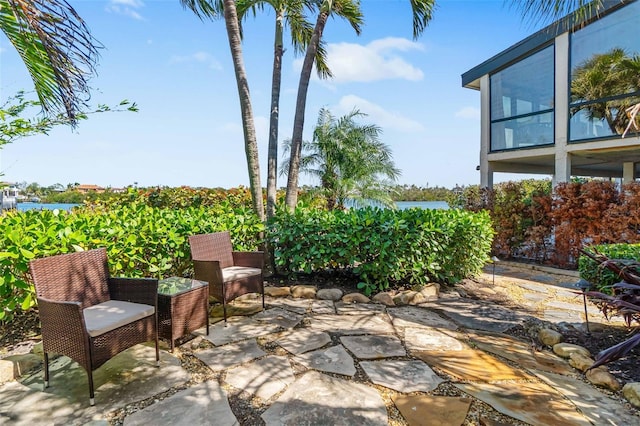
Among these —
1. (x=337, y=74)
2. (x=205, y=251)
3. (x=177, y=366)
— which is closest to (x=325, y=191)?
(x=337, y=74)

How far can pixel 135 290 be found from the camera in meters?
2.58

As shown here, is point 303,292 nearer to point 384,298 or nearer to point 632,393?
point 384,298

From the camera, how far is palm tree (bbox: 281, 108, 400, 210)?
372 inches

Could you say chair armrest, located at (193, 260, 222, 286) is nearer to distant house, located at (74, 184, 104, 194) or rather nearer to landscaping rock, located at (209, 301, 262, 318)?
landscaping rock, located at (209, 301, 262, 318)

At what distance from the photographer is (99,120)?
12.0 feet

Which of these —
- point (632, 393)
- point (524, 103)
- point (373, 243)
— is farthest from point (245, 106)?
point (524, 103)

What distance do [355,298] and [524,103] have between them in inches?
280

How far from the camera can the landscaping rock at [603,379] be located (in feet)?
7.25

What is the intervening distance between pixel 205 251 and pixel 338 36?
512 centimetres

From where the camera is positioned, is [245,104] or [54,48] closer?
[54,48]

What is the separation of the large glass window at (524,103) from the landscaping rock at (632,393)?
6746 mm

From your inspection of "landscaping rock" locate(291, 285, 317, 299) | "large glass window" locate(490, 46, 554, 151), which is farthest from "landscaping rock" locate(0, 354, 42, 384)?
"large glass window" locate(490, 46, 554, 151)

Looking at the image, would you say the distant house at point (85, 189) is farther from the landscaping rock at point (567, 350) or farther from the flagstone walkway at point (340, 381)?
the landscaping rock at point (567, 350)

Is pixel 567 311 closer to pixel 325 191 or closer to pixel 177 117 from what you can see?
pixel 325 191
